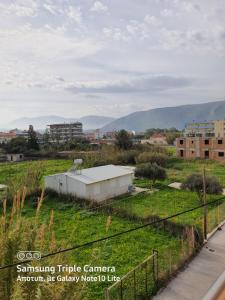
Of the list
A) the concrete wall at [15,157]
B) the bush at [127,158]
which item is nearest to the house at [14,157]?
the concrete wall at [15,157]

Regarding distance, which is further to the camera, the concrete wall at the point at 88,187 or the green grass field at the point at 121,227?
the concrete wall at the point at 88,187

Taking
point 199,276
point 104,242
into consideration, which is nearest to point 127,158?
point 104,242

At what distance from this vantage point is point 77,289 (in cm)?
341

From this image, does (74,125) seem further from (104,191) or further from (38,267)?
(38,267)

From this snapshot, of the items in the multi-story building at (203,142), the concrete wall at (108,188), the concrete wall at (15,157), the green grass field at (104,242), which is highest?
the multi-story building at (203,142)

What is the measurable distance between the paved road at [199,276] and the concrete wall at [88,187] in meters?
8.41

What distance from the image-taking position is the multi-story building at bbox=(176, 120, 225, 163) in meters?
35.3

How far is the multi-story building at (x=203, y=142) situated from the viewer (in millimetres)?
35281

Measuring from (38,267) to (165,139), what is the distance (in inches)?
2734

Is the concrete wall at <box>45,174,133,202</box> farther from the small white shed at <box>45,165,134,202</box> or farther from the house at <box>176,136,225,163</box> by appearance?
the house at <box>176,136,225,163</box>

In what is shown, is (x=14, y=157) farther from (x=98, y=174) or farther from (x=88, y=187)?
(x=88, y=187)

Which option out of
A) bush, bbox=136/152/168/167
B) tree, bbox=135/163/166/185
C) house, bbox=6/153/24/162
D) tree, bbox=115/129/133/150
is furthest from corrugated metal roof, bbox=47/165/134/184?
house, bbox=6/153/24/162

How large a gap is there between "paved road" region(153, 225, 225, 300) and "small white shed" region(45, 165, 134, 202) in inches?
332

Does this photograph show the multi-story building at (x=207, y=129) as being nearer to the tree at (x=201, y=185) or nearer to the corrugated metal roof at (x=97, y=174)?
the tree at (x=201, y=185)
